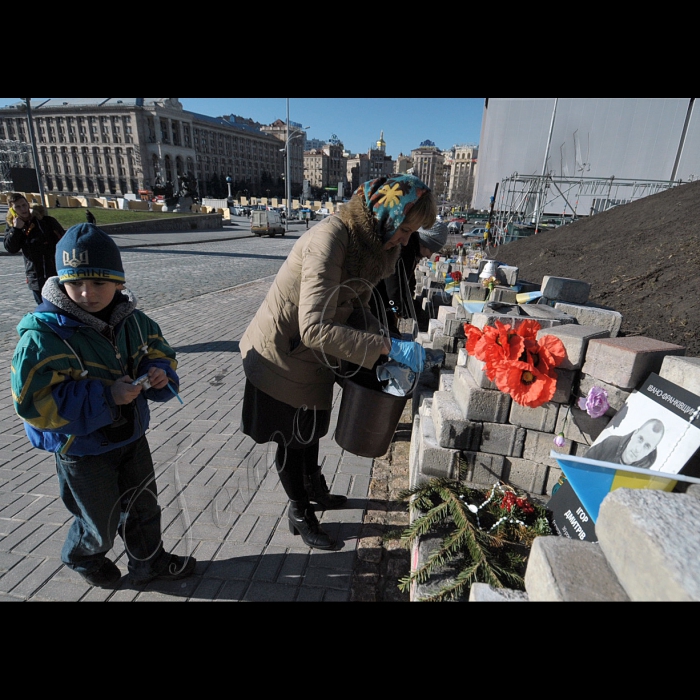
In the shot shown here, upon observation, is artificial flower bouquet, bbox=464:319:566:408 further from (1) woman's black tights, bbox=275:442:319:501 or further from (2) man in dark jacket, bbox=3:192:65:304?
(2) man in dark jacket, bbox=3:192:65:304

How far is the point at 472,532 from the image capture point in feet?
6.98

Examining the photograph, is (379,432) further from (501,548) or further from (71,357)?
(71,357)

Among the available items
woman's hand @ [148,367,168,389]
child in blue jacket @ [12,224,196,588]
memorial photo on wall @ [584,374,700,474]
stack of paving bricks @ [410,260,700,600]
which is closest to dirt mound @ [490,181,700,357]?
stack of paving bricks @ [410,260,700,600]

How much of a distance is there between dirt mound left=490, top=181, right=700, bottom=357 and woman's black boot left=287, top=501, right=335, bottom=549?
3375 millimetres

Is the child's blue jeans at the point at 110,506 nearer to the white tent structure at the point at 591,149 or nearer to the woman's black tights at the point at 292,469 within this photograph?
the woman's black tights at the point at 292,469

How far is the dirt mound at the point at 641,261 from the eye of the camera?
14.0 ft

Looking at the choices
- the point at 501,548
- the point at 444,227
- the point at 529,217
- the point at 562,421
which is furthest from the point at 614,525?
the point at 529,217

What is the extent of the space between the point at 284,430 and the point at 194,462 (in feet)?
4.99

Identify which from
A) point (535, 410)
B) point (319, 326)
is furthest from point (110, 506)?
point (535, 410)

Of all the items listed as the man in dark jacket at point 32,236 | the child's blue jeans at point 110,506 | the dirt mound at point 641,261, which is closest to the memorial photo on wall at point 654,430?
the dirt mound at point 641,261

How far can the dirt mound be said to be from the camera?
4266 mm

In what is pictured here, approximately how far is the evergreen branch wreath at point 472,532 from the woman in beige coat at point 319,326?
719mm

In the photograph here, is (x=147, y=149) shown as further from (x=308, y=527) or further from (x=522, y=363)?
(x=522, y=363)

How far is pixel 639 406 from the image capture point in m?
2.16
